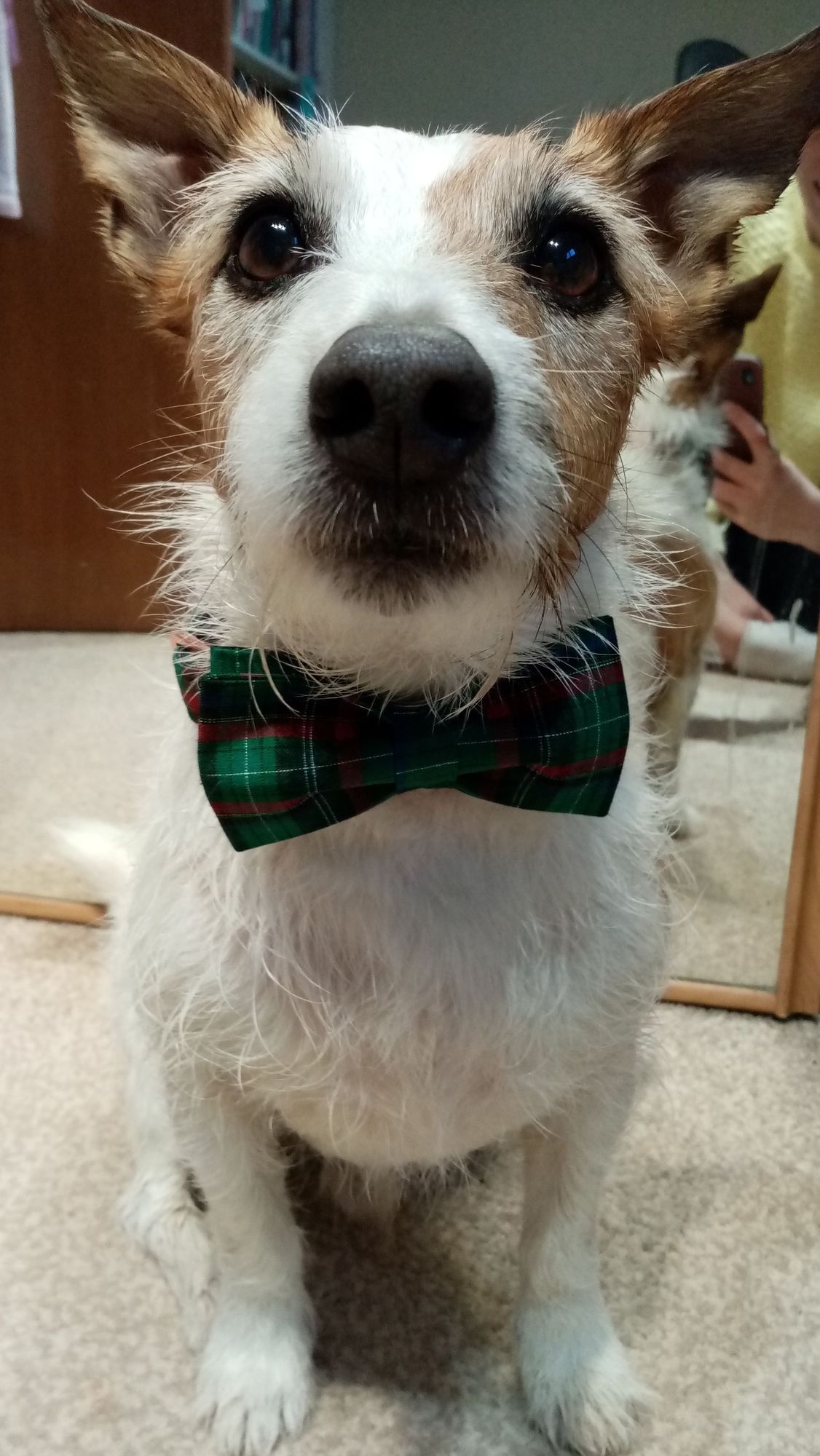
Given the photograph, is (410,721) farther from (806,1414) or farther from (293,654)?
(806,1414)

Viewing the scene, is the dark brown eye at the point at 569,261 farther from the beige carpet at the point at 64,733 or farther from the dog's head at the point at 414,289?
the beige carpet at the point at 64,733

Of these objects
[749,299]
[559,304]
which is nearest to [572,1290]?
[559,304]

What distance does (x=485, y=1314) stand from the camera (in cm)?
93

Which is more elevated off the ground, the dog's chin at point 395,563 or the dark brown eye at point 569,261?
the dark brown eye at point 569,261

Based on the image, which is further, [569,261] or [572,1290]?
[572,1290]

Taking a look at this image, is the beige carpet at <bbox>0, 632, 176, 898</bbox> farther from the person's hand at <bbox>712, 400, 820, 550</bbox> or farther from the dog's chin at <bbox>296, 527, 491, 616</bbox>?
the dog's chin at <bbox>296, 527, 491, 616</bbox>

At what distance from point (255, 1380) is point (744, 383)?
1229 millimetres

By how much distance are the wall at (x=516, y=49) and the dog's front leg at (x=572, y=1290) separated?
0.95m

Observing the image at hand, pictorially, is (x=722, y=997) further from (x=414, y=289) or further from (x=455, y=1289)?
(x=414, y=289)

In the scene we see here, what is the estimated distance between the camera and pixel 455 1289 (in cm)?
95

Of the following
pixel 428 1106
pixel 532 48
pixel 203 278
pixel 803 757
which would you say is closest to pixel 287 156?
pixel 203 278

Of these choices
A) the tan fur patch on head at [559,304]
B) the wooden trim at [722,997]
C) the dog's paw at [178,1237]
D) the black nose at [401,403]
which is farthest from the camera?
the wooden trim at [722,997]

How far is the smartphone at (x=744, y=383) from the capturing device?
4.05 feet

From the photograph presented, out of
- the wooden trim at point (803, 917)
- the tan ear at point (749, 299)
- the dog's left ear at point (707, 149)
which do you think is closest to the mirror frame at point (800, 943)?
the wooden trim at point (803, 917)
